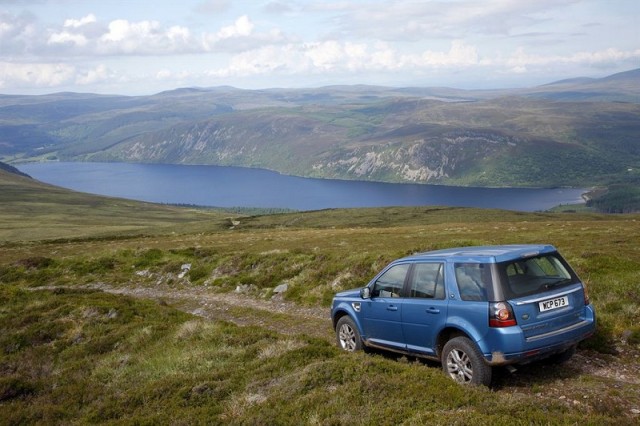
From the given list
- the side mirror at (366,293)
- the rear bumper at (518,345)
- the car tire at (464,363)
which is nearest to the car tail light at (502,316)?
the rear bumper at (518,345)

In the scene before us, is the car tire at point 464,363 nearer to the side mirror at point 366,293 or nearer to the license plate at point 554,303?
the license plate at point 554,303

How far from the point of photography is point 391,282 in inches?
515

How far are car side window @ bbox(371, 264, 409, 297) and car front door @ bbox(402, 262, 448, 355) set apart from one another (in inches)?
14.0

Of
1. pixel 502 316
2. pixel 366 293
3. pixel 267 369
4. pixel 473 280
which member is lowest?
pixel 267 369

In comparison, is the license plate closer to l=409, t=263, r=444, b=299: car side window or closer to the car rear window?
the car rear window

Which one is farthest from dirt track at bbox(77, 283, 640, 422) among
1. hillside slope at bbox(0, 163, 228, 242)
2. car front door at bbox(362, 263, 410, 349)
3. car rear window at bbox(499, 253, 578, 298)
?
hillside slope at bbox(0, 163, 228, 242)

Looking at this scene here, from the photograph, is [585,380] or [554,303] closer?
[585,380]

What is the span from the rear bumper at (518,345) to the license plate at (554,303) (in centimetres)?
50

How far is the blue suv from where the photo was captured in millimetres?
10148

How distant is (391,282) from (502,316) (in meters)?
3.52

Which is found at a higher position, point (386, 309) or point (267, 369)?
point (386, 309)

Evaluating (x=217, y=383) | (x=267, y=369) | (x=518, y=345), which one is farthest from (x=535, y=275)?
(x=217, y=383)

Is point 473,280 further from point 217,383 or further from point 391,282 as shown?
point 217,383

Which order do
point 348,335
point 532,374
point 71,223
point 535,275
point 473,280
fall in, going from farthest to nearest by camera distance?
point 71,223
point 348,335
point 532,374
point 535,275
point 473,280
